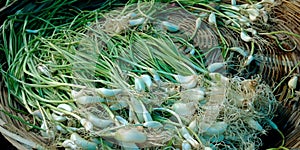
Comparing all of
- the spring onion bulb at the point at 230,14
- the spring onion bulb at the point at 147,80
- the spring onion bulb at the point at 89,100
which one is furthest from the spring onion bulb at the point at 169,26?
the spring onion bulb at the point at 89,100

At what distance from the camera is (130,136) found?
0.84 m

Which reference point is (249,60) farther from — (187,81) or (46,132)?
(46,132)

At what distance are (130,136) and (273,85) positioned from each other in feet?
1.44

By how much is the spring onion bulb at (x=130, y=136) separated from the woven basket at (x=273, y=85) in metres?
0.15

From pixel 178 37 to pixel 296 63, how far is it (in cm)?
32

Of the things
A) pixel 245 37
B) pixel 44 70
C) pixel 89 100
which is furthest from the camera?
pixel 245 37

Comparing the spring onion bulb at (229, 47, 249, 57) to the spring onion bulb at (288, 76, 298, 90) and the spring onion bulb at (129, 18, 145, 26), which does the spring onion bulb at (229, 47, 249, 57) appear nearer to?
the spring onion bulb at (288, 76, 298, 90)

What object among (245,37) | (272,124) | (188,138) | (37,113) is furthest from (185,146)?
(245,37)

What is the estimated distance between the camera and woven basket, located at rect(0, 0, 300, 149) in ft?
3.06

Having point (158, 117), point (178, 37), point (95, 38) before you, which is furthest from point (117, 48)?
point (158, 117)

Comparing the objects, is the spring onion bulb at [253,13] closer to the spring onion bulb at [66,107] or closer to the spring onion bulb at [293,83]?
the spring onion bulb at [293,83]

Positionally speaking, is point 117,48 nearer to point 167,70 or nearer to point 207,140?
point 167,70

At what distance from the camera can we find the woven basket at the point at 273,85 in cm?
93

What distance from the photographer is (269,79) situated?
1142mm
